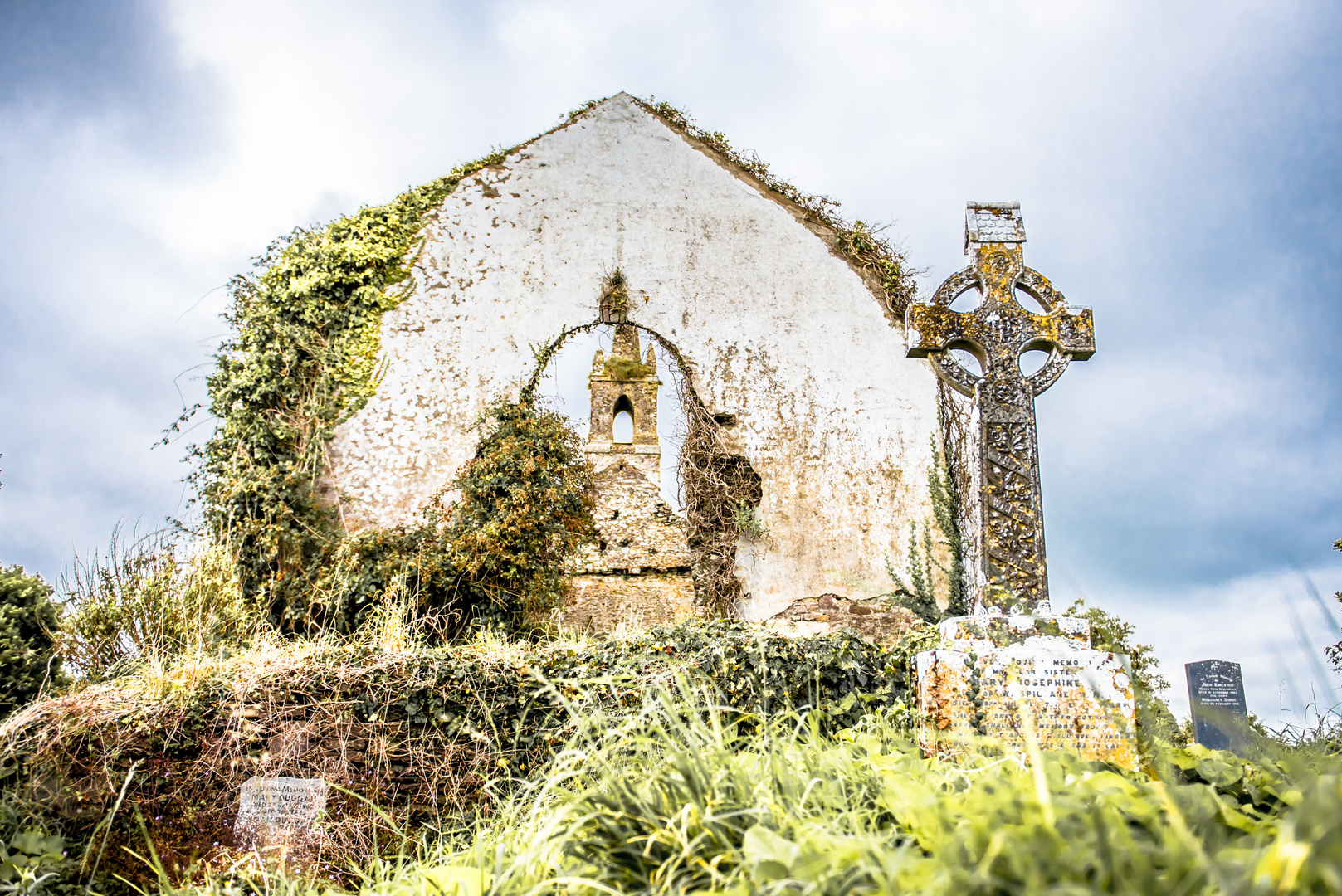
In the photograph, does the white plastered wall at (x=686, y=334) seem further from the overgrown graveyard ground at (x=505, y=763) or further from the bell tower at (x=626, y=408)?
the overgrown graveyard ground at (x=505, y=763)

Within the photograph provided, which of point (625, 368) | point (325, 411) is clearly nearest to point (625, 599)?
point (625, 368)

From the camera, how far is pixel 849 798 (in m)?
2.52

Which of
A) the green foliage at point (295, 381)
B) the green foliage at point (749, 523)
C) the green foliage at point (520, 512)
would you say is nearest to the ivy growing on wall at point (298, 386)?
the green foliage at point (295, 381)

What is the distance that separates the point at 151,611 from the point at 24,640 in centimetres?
151

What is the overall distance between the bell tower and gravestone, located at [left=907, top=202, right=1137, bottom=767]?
7227 millimetres

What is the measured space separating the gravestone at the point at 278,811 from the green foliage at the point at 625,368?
8.18 meters

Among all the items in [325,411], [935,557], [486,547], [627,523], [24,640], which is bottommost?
[24,640]

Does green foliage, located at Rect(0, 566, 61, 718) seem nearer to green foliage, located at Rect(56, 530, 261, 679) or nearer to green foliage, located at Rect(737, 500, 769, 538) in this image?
green foliage, located at Rect(56, 530, 261, 679)

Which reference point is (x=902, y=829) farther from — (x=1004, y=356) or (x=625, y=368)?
(x=625, y=368)

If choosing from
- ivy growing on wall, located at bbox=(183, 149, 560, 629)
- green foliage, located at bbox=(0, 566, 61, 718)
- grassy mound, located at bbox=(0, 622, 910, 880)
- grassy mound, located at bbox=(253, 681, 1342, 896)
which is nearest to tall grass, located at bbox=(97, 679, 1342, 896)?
grassy mound, located at bbox=(253, 681, 1342, 896)

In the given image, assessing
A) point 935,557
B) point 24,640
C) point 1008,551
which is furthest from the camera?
point 935,557

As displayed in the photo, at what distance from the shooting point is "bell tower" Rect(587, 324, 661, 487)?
42.0 feet

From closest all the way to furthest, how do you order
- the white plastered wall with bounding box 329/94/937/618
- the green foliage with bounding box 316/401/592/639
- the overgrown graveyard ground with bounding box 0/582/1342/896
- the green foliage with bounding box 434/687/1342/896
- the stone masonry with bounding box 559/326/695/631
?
the green foliage with bounding box 434/687/1342/896 → the overgrown graveyard ground with bounding box 0/582/1342/896 → the green foliage with bounding box 316/401/592/639 → the white plastered wall with bounding box 329/94/937/618 → the stone masonry with bounding box 559/326/695/631

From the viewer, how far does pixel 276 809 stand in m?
5.41
